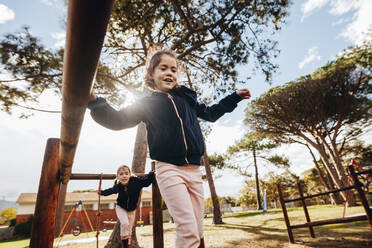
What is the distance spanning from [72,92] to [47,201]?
110 centimetres

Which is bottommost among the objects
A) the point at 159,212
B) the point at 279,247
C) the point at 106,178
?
the point at 279,247

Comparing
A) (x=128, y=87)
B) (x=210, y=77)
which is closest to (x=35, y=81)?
(x=128, y=87)

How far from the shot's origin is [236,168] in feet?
73.8

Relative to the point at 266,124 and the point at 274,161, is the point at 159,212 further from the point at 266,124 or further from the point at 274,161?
the point at 274,161

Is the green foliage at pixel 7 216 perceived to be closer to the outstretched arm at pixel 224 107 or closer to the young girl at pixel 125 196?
the young girl at pixel 125 196

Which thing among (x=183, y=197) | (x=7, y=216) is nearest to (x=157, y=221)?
(x=183, y=197)

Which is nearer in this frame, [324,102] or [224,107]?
[224,107]

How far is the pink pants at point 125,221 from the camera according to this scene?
3.35 m

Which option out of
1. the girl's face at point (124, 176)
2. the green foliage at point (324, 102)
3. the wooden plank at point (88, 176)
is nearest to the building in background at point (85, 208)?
the green foliage at point (324, 102)

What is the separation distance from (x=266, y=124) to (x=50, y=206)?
1498 cm

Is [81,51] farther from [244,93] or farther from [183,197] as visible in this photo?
[244,93]

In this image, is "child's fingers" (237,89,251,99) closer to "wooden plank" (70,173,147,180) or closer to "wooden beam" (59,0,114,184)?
"wooden beam" (59,0,114,184)

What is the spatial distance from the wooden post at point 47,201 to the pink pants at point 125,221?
2191 mm

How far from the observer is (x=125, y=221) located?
135 inches
